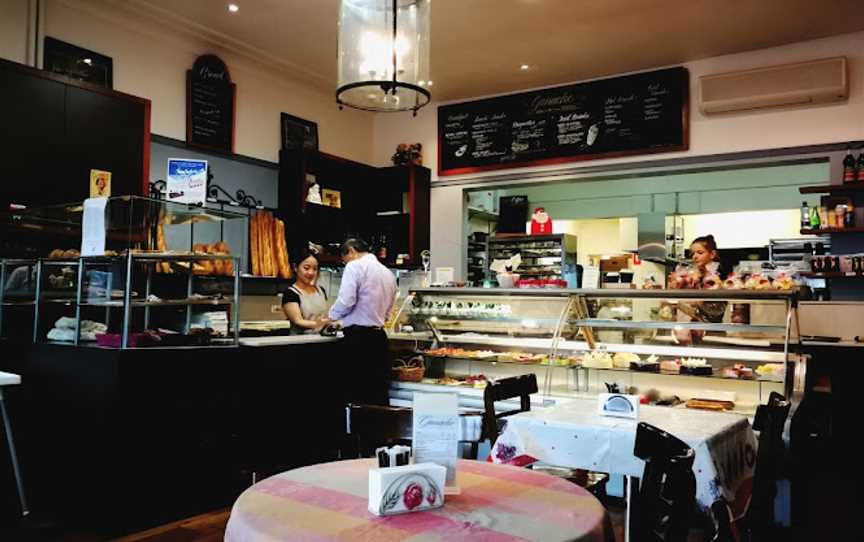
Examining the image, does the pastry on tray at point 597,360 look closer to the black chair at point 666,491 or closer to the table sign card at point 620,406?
the table sign card at point 620,406

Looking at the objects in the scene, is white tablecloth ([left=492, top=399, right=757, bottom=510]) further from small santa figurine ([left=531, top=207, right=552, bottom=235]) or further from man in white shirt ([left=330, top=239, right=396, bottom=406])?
small santa figurine ([left=531, top=207, right=552, bottom=235])

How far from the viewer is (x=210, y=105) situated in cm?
590

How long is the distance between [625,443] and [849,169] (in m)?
4.23

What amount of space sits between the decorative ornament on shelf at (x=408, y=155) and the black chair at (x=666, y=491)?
6.05 m

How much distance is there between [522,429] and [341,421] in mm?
2497

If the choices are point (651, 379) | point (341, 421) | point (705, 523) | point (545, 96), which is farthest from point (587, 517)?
point (545, 96)

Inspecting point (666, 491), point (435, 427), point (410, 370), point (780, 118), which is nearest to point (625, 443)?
point (666, 491)

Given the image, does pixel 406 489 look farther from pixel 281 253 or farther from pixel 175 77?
pixel 175 77

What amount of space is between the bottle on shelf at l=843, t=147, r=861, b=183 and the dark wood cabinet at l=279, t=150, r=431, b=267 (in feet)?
13.2

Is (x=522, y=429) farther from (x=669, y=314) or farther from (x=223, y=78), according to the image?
(x=223, y=78)

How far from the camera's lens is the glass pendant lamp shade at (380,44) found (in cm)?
296

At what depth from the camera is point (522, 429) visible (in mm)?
2881

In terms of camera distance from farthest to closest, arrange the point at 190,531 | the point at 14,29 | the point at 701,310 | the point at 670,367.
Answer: the point at 14,29, the point at 701,310, the point at 670,367, the point at 190,531

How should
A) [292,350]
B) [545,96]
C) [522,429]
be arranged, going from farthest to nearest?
[545,96] → [292,350] → [522,429]
